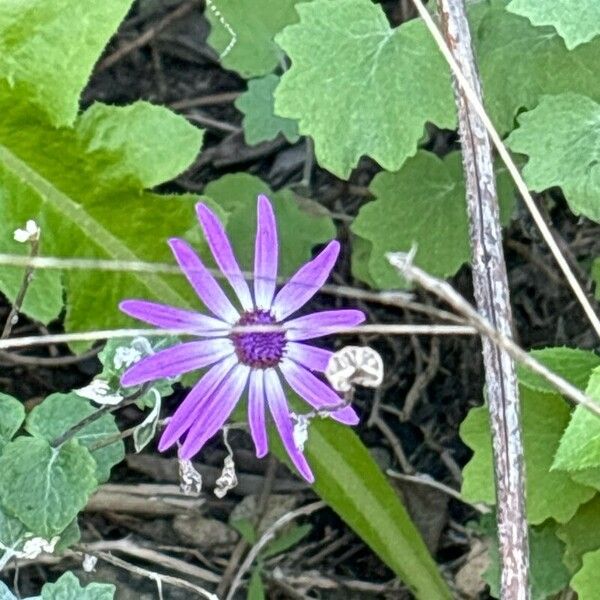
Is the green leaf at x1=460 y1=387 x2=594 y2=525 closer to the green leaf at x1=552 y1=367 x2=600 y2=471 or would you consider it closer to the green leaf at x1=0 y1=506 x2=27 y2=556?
the green leaf at x1=552 y1=367 x2=600 y2=471

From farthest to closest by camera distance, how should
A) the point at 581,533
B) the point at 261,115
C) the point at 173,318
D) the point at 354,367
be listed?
the point at 261,115, the point at 581,533, the point at 173,318, the point at 354,367

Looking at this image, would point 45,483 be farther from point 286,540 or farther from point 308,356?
point 286,540

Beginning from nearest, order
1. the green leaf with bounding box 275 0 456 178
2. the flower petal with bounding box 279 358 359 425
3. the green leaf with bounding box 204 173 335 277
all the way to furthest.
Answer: the flower petal with bounding box 279 358 359 425
the green leaf with bounding box 275 0 456 178
the green leaf with bounding box 204 173 335 277

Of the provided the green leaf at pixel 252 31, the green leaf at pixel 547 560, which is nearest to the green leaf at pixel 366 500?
the green leaf at pixel 547 560

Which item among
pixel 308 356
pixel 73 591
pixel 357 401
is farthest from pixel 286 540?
pixel 308 356

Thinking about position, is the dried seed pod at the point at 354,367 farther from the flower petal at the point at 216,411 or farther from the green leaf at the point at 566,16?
the green leaf at the point at 566,16

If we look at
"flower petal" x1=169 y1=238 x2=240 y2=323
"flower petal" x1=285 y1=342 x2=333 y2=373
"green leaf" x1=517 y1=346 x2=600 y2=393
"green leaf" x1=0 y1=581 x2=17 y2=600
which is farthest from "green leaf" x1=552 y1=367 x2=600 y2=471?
"green leaf" x1=0 y1=581 x2=17 y2=600

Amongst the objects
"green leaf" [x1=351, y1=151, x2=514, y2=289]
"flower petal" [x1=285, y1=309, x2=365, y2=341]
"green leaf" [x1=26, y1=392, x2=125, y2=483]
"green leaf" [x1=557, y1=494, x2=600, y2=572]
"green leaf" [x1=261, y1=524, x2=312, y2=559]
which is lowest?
"green leaf" [x1=261, y1=524, x2=312, y2=559]

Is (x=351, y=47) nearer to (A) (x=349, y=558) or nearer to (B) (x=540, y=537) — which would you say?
(B) (x=540, y=537)
